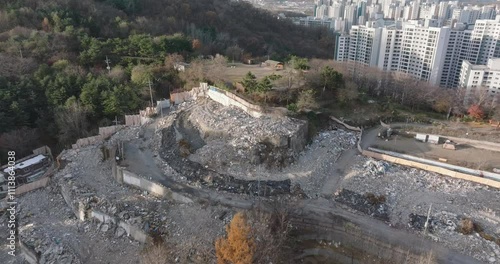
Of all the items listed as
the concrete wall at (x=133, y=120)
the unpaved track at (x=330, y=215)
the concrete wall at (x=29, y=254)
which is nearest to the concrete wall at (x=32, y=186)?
the concrete wall at (x=29, y=254)

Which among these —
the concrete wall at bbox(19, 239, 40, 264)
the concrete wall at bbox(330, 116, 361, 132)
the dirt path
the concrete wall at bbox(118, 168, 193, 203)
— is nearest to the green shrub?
the concrete wall at bbox(330, 116, 361, 132)

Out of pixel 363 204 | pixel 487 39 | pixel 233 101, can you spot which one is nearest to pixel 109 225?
pixel 233 101

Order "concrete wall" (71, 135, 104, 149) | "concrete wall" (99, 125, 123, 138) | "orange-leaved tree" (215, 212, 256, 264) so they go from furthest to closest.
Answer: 1. "concrete wall" (99, 125, 123, 138)
2. "concrete wall" (71, 135, 104, 149)
3. "orange-leaved tree" (215, 212, 256, 264)

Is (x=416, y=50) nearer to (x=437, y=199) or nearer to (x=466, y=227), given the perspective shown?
(x=437, y=199)

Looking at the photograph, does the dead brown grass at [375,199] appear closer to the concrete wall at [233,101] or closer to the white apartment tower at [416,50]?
the concrete wall at [233,101]

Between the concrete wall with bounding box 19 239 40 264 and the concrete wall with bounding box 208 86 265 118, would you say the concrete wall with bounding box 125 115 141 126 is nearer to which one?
the concrete wall with bounding box 208 86 265 118

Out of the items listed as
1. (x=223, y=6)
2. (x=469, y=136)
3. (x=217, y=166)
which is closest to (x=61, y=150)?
(x=217, y=166)

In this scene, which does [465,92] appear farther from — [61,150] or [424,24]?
[61,150]
